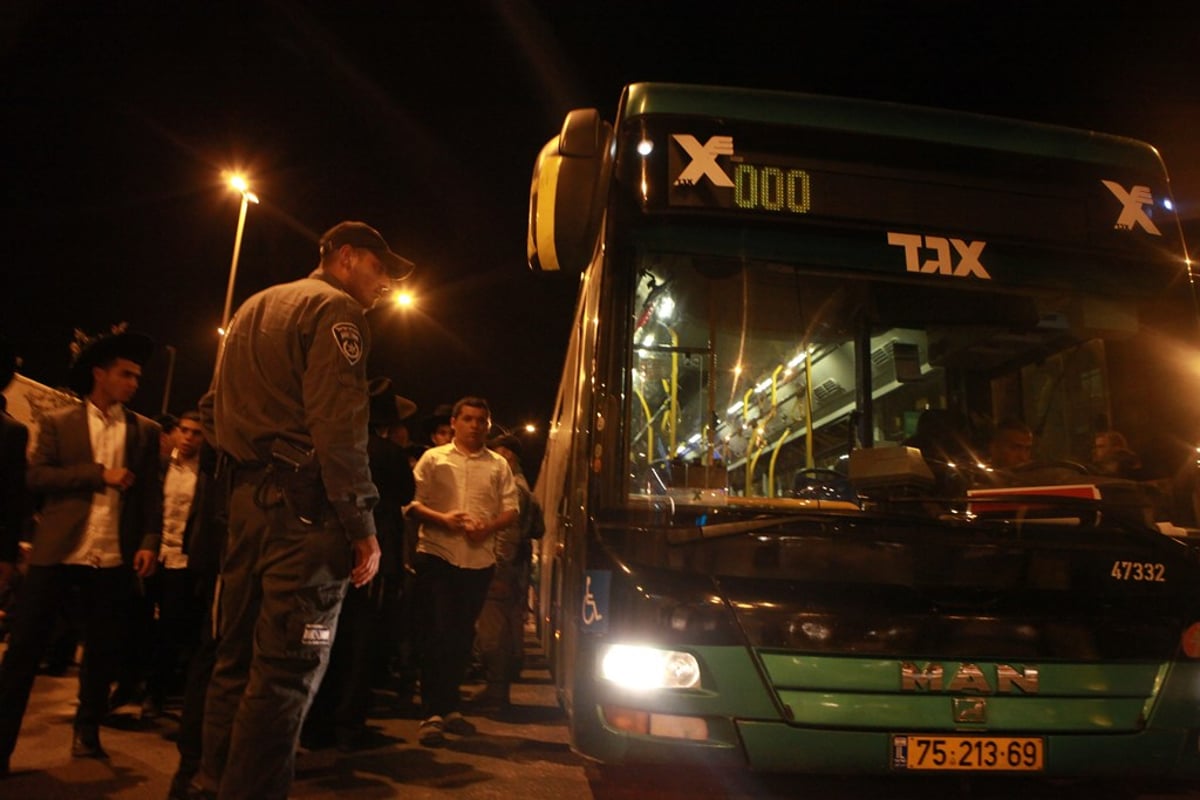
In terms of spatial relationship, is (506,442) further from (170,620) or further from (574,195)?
(574,195)

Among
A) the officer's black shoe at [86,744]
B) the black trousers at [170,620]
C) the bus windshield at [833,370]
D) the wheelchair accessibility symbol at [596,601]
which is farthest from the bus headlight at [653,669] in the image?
the black trousers at [170,620]

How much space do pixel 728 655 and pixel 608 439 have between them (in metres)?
0.88

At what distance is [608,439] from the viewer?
3.17 meters

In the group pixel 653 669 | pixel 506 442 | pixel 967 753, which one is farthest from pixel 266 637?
pixel 506 442

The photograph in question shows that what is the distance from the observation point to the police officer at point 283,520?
2.72 m

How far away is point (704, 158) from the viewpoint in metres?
3.49

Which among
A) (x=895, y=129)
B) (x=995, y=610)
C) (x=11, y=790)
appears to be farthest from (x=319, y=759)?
(x=895, y=129)

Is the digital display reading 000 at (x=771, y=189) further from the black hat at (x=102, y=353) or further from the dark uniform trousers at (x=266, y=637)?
the black hat at (x=102, y=353)

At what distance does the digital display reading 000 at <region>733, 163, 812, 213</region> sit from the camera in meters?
3.45

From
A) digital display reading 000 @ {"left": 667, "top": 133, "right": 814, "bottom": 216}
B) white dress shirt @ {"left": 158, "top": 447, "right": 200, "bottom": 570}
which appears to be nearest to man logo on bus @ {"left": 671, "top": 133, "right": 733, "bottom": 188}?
digital display reading 000 @ {"left": 667, "top": 133, "right": 814, "bottom": 216}

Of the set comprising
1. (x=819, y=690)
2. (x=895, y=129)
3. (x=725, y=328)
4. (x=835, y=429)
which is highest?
(x=895, y=129)

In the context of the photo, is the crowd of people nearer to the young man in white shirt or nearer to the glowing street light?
the young man in white shirt

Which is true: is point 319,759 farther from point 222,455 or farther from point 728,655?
point 728,655

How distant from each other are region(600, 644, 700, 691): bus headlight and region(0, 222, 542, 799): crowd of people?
934 mm
